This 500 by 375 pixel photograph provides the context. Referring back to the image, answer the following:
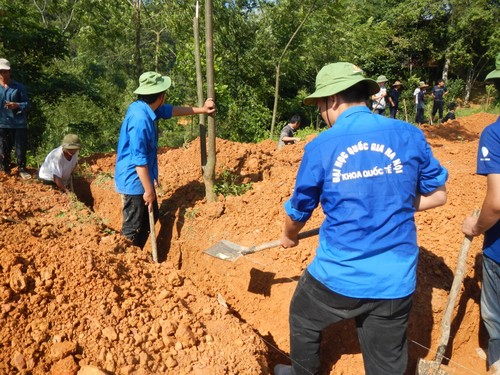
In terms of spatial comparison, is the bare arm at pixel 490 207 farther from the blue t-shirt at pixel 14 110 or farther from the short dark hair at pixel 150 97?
the blue t-shirt at pixel 14 110

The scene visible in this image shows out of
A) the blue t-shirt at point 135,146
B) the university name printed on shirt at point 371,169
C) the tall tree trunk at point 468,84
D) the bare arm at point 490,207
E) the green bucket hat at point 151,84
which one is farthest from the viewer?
the tall tree trunk at point 468,84

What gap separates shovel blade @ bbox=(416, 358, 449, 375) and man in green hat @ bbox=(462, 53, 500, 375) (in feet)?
1.18

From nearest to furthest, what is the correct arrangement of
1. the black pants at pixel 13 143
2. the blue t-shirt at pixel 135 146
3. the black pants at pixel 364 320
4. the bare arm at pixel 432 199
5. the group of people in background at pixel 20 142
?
the black pants at pixel 364 320 → the bare arm at pixel 432 199 → the blue t-shirt at pixel 135 146 → the group of people in background at pixel 20 142 → the black pants at pixel 13 143

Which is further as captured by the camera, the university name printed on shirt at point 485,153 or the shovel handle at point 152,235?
the shovel handle at point 152,235

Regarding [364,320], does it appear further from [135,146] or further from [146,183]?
[135,146]

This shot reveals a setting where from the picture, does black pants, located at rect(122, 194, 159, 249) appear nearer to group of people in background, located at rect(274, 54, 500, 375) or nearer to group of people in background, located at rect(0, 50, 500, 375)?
group of people in background, located at rect(0, 50, 500, 375)

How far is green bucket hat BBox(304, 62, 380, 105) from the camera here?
1.94 meters

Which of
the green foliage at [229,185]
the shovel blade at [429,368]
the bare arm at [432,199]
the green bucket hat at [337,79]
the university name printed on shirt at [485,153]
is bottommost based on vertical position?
the shovel blade at [429,368]

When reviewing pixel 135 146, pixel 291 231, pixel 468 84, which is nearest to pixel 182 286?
pixel 291 231

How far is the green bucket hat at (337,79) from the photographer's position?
1.94 meters

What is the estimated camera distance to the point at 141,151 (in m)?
3.64

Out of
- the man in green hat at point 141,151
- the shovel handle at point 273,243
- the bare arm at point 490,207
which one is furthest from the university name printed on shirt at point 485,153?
the man in green hat at point 141,151

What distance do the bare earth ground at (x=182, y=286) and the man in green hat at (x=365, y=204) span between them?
84 centimetres

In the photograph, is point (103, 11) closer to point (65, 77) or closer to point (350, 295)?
point (65, 77)
